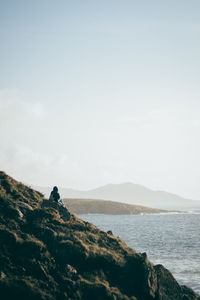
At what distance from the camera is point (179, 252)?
2079 inches

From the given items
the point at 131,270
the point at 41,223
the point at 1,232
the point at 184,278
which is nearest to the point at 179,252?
the point at 184,278

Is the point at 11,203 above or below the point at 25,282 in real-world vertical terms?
above

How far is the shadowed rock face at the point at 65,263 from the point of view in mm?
20000

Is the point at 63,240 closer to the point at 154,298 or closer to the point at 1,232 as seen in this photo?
the point at 1,232

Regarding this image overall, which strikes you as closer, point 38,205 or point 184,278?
point 38,205

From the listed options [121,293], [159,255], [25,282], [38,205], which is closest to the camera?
[25,282]

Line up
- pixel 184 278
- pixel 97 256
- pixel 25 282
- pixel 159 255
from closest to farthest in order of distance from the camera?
pixel 25 282, pixel 97 256, pixel 184 278, pixel 159 255

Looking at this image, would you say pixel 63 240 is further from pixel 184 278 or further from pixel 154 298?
pixel 184 278

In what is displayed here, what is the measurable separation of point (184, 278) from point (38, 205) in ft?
62.6

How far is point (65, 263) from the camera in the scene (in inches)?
872

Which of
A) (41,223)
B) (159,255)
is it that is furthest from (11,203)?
(159,255)

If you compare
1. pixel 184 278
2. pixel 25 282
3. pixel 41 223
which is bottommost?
pixel 184 278

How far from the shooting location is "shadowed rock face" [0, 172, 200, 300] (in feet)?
65.6

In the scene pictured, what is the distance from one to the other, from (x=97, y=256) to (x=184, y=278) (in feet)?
53.8
